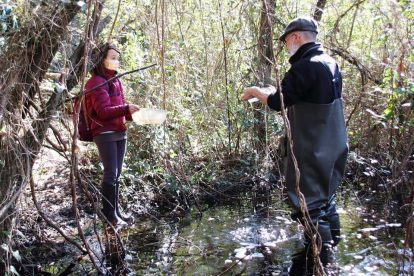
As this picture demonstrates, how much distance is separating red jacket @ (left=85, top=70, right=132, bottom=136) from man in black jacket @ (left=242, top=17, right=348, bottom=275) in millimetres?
1236

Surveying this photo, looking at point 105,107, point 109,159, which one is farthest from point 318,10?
point 109,159

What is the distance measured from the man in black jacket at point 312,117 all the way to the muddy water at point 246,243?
0.79ft

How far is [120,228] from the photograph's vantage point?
16.1 ft

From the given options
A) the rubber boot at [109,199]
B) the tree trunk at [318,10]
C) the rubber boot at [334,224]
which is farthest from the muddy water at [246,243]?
the tree trunk at [318,10]

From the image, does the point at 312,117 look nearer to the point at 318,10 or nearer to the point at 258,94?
the point at 258,94

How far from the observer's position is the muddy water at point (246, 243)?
3.94 metres

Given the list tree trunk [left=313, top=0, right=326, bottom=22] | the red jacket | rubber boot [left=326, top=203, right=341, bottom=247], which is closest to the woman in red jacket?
the red jacket

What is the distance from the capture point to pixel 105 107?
457 cm

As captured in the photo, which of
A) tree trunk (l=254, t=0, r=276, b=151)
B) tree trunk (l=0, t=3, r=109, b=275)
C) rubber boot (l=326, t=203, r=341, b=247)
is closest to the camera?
tree trunk (l=0, t=3, r=109, b=275)

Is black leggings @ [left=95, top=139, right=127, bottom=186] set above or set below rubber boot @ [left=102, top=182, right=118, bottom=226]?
above

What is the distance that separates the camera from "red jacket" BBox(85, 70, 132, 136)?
15.0 ft

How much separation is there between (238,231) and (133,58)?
2.36 metres

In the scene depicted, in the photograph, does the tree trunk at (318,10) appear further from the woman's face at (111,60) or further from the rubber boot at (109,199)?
the rubber boot at (109,199)

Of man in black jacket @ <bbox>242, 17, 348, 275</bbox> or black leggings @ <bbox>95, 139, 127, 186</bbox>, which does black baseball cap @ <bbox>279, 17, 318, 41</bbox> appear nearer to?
man in black jacket @ <bbox>242, 17, 348, 275</bbox>
